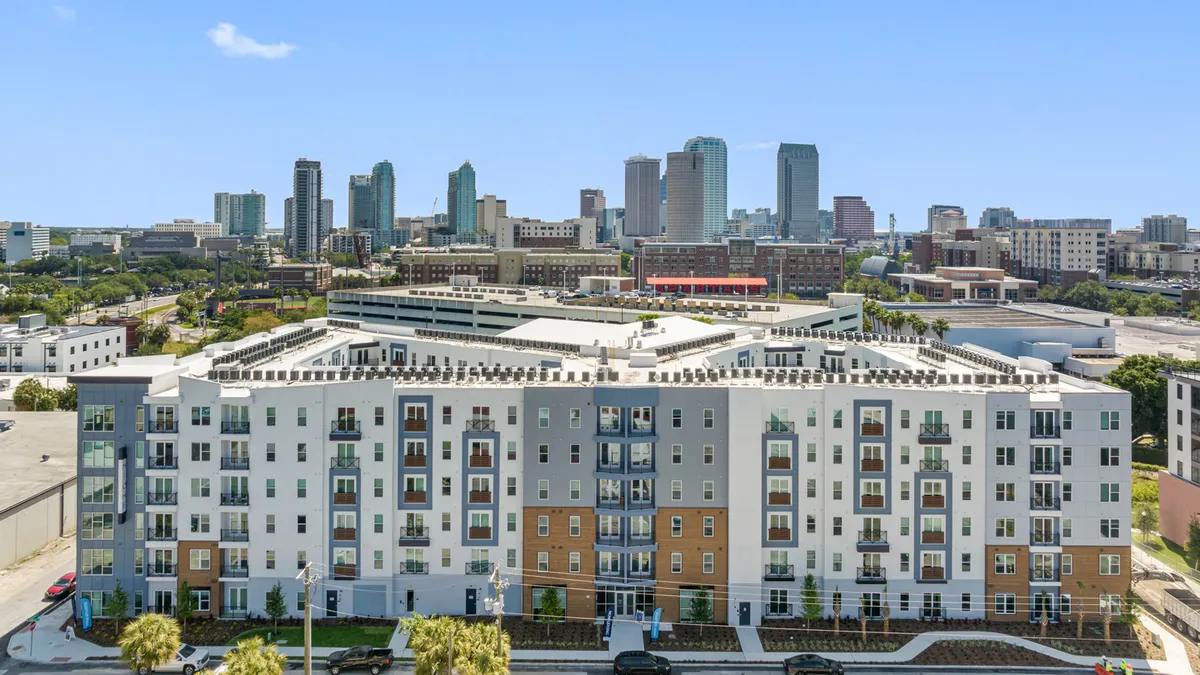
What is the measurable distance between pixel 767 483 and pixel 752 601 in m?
→ 7.02

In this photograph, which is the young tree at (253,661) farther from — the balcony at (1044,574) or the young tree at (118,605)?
the balcony at (1044,574)

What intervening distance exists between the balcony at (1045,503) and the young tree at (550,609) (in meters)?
28.6

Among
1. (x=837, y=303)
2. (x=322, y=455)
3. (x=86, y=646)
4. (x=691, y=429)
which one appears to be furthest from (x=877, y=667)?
(x=837, y=303)

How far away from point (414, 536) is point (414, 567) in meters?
1.92

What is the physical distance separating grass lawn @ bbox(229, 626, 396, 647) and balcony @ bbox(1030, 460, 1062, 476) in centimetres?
3885

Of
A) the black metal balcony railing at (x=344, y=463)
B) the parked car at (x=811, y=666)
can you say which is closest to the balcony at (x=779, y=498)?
the parked car at (x=811, y=666)

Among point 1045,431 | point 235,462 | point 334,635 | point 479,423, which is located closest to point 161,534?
point 235,462

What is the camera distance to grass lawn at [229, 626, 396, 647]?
54.8 metres

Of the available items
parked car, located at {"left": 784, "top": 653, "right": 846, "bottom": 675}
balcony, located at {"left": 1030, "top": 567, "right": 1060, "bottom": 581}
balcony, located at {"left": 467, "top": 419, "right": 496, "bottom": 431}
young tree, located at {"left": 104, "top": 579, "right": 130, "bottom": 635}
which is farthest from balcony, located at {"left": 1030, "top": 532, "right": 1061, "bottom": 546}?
young tree, located at {"left": 104, "top": 579, "right": 130, "bottom": 635}

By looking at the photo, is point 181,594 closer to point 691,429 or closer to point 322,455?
point 322,455

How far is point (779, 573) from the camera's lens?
5828cm

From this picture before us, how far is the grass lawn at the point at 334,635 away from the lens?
54844mm

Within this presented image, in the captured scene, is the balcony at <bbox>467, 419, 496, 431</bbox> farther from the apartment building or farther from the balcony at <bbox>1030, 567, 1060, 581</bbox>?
the balcony at <bbox>1030, 567, 1060, 581</bbox>

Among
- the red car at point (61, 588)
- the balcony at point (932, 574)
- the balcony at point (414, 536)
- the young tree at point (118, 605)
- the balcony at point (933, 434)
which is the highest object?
the balcony at point (933, 434)
